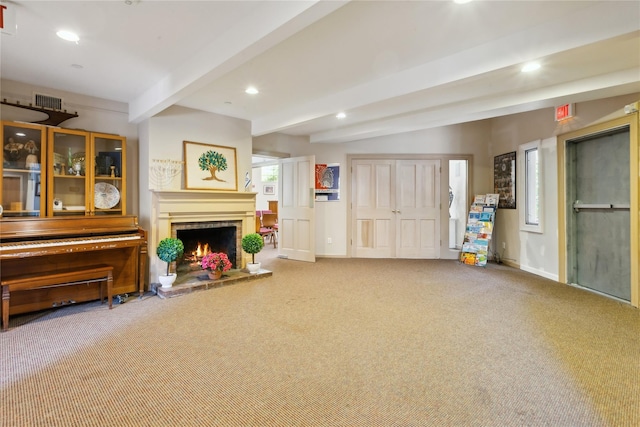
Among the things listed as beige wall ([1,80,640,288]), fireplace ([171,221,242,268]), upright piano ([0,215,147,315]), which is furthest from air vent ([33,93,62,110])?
fireplace ([171,221,242,268])

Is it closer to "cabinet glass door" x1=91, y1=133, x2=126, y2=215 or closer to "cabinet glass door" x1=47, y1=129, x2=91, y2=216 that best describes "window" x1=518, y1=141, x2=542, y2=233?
"cabinet glass door" x1=91, y1=133, x2=126, y2=215

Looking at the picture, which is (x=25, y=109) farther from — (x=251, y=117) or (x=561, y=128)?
(x=561, y=128)

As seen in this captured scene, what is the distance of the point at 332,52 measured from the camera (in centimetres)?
286

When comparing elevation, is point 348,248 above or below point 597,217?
below

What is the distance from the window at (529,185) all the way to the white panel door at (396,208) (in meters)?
1.46

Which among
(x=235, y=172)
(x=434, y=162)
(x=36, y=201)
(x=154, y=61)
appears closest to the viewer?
(x=154, y=61)

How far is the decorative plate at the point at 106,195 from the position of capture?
381 cm

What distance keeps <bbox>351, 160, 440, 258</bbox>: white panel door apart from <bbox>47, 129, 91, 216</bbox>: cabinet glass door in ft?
14.4

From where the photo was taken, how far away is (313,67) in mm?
3178

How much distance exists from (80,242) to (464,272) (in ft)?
16.9

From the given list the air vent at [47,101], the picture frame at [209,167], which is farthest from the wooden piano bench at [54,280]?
the air vent at [47,101]

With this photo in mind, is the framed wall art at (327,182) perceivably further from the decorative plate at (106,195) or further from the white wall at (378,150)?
the decorative plate at (106,195)

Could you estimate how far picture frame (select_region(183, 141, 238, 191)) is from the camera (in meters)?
4.34

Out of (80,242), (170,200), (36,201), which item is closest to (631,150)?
(170,200)
